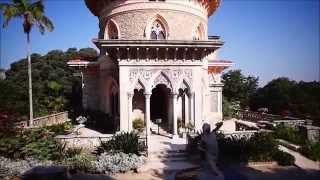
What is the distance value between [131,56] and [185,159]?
6.17m

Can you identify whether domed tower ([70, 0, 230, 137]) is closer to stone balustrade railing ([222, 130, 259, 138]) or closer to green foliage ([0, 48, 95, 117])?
stone balustrade railing ([222, 130, 259, 138])

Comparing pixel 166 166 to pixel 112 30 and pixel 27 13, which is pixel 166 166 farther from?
pixel 27 13

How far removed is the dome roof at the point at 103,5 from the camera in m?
20.7

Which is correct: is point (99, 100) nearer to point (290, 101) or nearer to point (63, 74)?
point (290, 101)

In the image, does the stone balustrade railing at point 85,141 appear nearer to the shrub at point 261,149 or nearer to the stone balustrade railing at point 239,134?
the stone balustrade railing at point 239,134

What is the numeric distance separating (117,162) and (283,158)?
6789 mm

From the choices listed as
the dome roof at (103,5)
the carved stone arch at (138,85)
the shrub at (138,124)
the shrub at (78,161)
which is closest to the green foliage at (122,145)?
the shrub at (78,161)

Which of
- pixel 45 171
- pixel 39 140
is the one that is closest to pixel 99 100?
pixel 39 140

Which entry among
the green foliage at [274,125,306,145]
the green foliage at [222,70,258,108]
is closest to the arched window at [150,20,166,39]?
the green foliage at [274,125,306,145]

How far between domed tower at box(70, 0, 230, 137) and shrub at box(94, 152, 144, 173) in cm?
344

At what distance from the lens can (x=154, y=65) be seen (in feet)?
51.8

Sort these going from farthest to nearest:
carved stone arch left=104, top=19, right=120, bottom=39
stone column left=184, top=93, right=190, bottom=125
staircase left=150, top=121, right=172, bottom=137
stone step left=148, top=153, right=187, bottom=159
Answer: carved stone arch left=104, top=19, right=120, bottom=39
stone column left=184, top=93, right=190, bottom=125
staircase left=150, top=121, right=172, bottom=137
stone step left=148, top=153, right=187, bottom=159

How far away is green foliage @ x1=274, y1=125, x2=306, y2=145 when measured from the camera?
49.6ft

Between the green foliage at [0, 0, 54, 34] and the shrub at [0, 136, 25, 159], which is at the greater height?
the green foliage at [0, 0, 54, 34]
